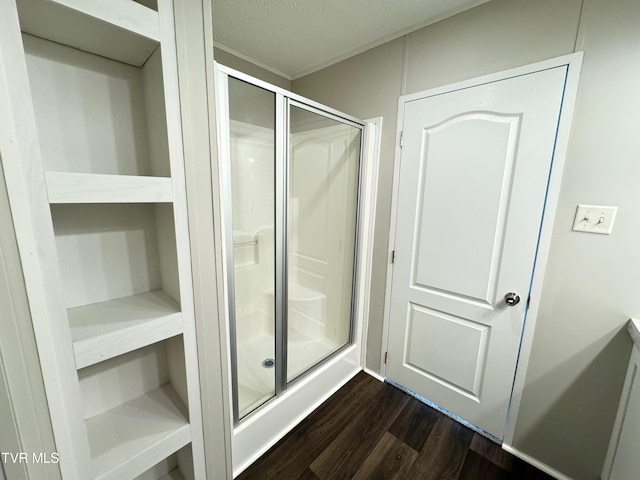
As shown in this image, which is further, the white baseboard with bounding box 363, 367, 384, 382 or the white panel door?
the white baseboard with bounding box 363, 367, 384, 382

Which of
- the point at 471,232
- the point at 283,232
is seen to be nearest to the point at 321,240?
the point at 283,232

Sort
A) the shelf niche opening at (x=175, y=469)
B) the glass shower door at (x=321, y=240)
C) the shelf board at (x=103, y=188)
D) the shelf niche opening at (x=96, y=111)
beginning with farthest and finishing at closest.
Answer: the glass shower door at (x=321, y=240), the shelf niche opening at (x=175, y=469), the shelf niche opening at (x=96, y=111), the shelf board at (x=103, y=188)

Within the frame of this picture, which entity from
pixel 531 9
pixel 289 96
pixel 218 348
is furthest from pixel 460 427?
pixel 531 9

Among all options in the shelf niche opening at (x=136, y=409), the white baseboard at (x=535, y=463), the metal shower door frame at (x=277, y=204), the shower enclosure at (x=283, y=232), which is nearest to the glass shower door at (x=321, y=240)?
the shower enclosure at (x=283, y=232)

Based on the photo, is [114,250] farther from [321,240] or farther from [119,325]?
[321,240]

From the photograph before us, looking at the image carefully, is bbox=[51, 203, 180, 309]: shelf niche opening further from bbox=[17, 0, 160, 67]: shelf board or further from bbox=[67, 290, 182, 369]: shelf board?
bbox=[17, 0, 160, 67]: shelf board

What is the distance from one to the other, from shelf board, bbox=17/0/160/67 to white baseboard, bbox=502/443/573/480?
2.44m

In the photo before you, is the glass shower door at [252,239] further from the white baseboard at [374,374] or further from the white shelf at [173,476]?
the white baseboard at [374,374]

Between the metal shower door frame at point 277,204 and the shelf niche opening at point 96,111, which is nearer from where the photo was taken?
the shelf niche opening at point 96,111

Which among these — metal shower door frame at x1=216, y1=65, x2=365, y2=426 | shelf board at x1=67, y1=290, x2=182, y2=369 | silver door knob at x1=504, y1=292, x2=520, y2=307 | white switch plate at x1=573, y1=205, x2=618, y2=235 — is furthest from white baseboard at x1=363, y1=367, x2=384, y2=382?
shelf board at x1=67, y1=290, x2=182, y2=369

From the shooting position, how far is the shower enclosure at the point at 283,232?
1246 mm

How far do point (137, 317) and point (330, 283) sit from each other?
157 cm

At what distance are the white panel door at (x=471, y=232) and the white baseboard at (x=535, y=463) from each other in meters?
0.07

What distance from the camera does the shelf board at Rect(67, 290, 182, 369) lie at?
2.23ft
